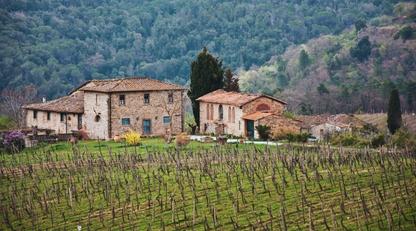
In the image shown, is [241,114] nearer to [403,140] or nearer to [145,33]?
[403,140]

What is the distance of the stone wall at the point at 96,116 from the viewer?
212ft

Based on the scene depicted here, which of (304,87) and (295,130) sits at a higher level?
(304,87)

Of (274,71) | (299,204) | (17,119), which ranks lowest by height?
(299,204)

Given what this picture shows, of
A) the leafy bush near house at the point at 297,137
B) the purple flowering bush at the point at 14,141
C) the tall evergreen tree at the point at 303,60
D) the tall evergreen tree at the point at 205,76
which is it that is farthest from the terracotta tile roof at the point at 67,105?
the tall evergreen tree at the point at 303,60

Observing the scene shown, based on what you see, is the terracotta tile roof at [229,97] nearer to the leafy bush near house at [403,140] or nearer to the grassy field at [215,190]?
the leafy bush near house at [403,140]

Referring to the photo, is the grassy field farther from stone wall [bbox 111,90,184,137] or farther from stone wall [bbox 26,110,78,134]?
stone wall [bbox 26,110,78,134]

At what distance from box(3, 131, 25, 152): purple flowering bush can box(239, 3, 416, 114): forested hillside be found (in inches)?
1957

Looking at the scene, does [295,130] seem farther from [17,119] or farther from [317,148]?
[17,119]

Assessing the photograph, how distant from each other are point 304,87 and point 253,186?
94.3 m

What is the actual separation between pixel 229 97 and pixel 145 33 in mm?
95575

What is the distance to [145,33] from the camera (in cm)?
16162

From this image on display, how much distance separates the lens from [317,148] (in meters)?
52.0

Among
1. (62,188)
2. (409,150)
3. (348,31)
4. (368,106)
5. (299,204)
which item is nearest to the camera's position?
(299,204)

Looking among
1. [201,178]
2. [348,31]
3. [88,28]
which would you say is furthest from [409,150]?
[348,31]
